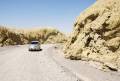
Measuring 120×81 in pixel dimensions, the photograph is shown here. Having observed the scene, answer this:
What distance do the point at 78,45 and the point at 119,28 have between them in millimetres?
6879

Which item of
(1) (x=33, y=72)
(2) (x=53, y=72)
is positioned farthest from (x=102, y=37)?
(1) (x=33, y=72)

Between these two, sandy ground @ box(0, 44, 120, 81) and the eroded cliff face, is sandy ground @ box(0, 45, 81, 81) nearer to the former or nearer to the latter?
sandy ground @ box(0, 44, 120, 81)

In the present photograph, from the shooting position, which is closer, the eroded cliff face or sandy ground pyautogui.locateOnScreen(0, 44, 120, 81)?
sandy ground pyautogui.locateOnScreen(0, 44, 120, 81)

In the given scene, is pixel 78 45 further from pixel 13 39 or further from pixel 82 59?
pixel 13 39

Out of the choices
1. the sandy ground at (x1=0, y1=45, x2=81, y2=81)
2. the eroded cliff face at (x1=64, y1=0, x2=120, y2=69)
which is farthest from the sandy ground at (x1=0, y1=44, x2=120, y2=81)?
the eroded cliff face at (x1=64, y1=0, x2=120, y2=69)

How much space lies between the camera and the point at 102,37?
22328mm

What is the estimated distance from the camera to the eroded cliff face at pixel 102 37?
1977 centimetres

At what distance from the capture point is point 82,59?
24.0 metres

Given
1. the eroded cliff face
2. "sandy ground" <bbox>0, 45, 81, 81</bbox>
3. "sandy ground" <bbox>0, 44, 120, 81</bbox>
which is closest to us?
"sandy ground" <bbox>0, 44, 120, 81</bbox>

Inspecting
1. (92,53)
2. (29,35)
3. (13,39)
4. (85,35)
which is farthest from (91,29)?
(29,35)

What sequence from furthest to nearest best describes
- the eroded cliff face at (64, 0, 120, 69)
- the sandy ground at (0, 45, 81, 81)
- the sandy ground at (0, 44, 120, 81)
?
the eroded cliff face at (64, 0, 120, 69)
the sandy ground at (0, 45, 81, 81)
the sandy ground at (0, 44, 120, 81)

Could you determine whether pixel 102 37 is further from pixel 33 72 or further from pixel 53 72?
pixel 33 72

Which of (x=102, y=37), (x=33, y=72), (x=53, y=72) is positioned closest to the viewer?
(x=33, y=72)

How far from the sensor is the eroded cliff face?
64.8 ft
